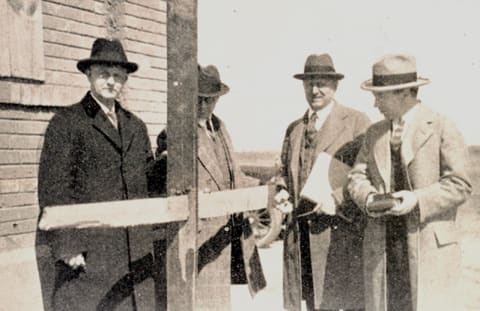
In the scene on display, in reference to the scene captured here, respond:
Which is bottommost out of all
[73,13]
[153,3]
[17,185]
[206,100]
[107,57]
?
[17,185]

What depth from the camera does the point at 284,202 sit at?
Result: 398 cm

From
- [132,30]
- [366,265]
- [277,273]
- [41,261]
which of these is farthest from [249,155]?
[366,265]

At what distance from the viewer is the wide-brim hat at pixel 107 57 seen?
10.5 ft

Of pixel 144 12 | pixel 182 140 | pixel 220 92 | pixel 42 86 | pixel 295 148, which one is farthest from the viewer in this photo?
pixel 144 12

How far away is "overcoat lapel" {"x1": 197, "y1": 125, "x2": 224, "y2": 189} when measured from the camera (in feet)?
12.7

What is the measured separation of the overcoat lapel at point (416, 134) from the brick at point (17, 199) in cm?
328

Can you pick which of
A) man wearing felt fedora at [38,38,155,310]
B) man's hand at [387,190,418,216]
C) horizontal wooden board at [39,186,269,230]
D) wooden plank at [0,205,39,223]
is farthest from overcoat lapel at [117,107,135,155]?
wooden plank at [0,205,39,223]

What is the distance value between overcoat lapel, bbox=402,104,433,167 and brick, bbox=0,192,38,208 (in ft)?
10.8

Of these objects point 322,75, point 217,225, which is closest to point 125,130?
point 217,225

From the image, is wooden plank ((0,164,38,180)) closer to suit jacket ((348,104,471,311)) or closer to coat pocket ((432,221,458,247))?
suit jacket ((348,104,471,311))

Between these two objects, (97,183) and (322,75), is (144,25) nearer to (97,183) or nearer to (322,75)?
(322,75)

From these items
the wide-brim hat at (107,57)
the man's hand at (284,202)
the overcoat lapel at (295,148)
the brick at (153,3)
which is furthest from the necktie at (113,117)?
the brick at (153,3)

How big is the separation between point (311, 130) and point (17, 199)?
2.64 metres

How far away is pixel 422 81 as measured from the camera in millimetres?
3375
